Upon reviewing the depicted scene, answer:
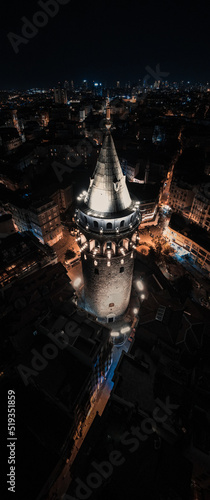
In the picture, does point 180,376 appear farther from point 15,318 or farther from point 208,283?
point 208,283

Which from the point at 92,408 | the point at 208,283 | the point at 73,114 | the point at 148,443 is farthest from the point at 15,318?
the point at 73,114

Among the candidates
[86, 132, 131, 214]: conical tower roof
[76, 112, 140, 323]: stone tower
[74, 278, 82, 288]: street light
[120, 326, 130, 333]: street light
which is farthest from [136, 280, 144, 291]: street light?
[86, 132, 131, 214]: conical tower roof

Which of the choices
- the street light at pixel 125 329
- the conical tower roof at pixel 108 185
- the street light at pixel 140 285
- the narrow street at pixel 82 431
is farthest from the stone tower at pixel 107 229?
the narrow street at pixel 82 431

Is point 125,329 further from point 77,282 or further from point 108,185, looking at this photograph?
point 108,185

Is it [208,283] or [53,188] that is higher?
[53,188]

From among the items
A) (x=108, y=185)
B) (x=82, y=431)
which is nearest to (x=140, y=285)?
(x=82, y=431)

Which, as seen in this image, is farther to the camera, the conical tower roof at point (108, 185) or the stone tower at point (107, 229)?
the stone tower at point (107, 229)

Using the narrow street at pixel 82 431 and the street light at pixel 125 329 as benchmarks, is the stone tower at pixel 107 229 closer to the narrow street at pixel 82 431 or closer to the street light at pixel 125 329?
the street light at pixel 125 329
